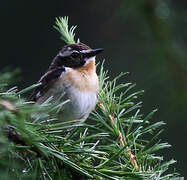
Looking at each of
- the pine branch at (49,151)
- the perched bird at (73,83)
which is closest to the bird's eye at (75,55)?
the perched bird at (73,83)

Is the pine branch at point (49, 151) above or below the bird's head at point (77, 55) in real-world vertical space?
below

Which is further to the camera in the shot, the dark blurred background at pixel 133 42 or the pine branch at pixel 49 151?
the dark blurred background at pixel 133 42

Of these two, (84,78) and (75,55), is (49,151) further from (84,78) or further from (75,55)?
(75,55)

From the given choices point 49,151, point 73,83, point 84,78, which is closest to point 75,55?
point 84,78

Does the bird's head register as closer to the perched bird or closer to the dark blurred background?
the perched bird

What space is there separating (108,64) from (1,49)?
3.64 m

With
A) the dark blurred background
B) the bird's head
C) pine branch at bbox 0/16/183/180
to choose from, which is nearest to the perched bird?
the bird's head

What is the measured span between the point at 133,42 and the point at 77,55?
0.74 m

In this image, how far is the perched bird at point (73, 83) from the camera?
181 inches

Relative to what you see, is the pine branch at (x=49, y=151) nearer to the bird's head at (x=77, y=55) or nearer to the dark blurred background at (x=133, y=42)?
the dark blurred background at (x=133, y=42)

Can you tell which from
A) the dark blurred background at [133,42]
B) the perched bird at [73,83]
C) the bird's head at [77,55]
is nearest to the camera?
the perched bird at [73,83]

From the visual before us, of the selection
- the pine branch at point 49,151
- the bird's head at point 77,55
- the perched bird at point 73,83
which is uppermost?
the bird's head at point 77,55

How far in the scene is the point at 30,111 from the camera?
6.53ft

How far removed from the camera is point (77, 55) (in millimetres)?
5387
